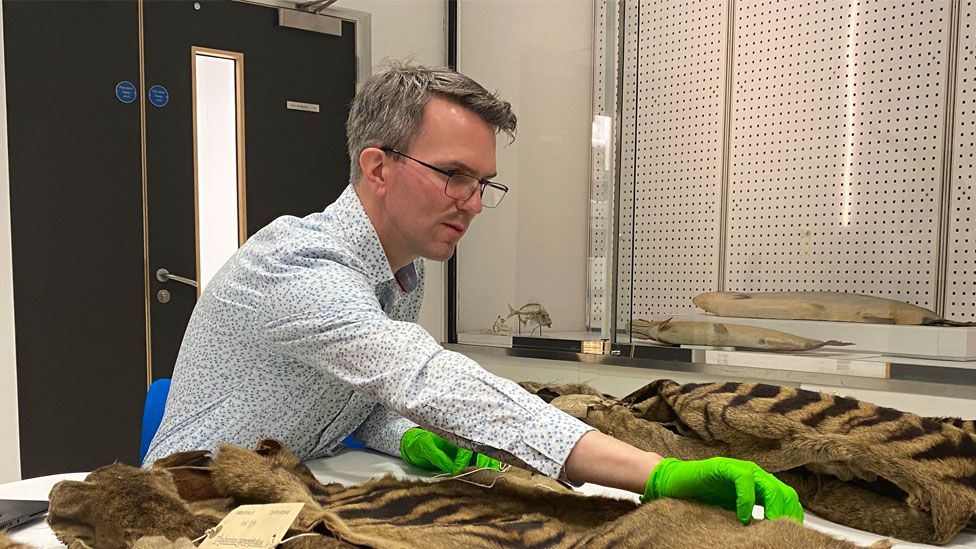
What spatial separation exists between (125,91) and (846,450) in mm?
3150

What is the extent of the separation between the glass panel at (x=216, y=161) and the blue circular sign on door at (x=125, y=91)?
258mm

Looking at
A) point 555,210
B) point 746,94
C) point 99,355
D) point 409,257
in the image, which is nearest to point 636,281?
point 555,210

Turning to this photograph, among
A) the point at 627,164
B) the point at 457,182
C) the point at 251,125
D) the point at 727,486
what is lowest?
the point at 727,486

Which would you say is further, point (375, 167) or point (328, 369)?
point (375, 167)

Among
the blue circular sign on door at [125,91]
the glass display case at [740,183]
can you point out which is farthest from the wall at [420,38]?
the blue circular sign on door at [125,91]

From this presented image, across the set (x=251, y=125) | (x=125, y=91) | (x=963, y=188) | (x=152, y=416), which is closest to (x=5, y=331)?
(x=125, y=91)

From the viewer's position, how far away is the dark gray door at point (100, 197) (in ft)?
10.1

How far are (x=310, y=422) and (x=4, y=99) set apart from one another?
7.82 feet

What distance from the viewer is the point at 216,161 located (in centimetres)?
354

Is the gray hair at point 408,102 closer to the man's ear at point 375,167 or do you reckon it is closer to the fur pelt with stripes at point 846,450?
the man's ear at point 375,167

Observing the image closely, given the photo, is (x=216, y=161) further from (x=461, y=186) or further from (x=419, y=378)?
(x=419, y=378)

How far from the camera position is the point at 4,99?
119 inches

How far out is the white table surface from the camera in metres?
1.00

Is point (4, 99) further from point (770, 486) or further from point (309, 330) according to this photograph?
point (770, 486)
